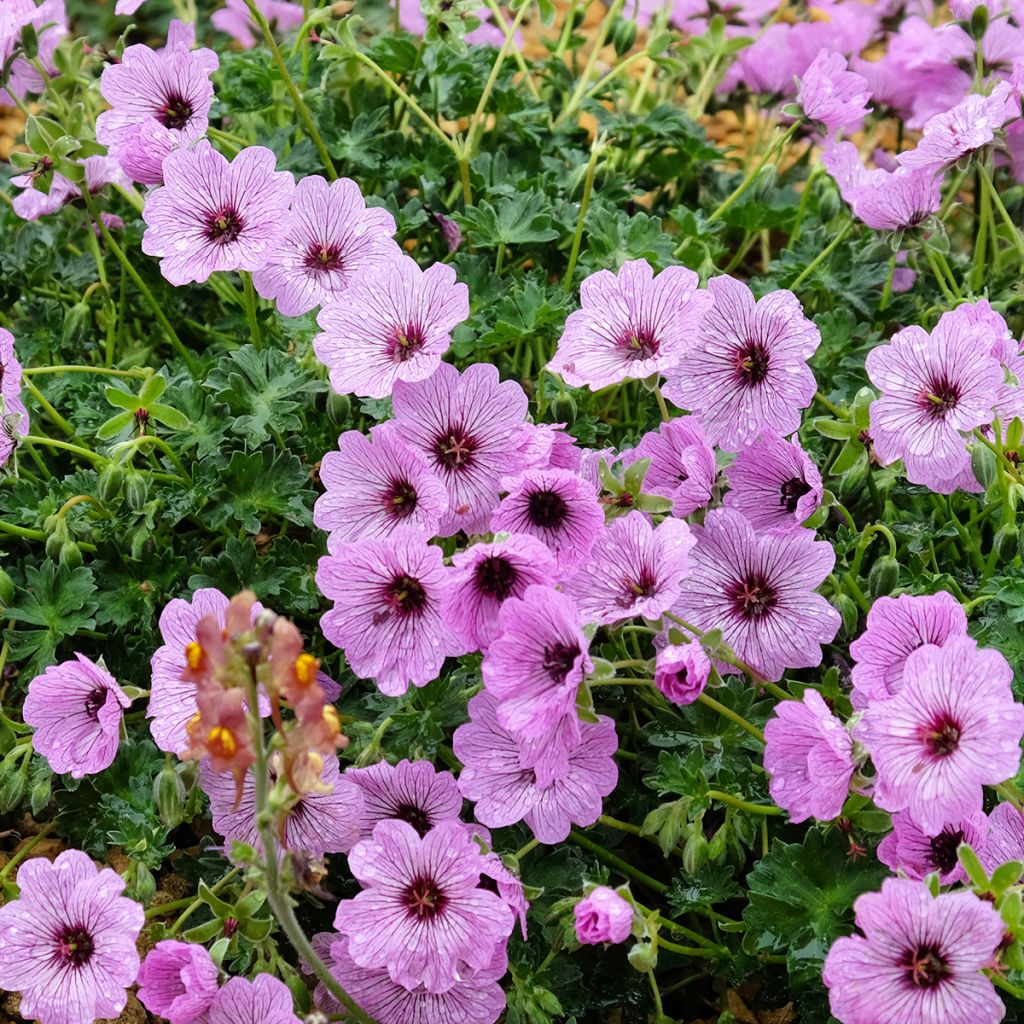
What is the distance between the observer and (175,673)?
5.03 ft

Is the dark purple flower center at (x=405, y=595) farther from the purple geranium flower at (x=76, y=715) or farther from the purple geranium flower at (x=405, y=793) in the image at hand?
the purple geranium flower at (x=76, y=715)

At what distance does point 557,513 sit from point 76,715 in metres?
0.65

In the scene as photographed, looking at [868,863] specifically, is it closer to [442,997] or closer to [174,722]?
[442,997]

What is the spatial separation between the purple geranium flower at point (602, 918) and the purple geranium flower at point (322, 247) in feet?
2.69

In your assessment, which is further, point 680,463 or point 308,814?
point 680,463

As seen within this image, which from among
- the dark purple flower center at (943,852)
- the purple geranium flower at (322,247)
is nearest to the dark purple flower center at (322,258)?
the purple geranium flower at (322,247)

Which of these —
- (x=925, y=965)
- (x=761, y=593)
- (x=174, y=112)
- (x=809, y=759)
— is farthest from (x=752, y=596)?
(x=174, y=112)

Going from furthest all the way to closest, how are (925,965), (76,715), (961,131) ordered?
(961,131), (76,715), (925,965)

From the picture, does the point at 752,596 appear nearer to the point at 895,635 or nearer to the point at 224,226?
the point at 895,635

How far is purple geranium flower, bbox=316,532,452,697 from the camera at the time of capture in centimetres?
143

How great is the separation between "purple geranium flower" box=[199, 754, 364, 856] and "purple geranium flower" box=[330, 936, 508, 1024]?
0.12m

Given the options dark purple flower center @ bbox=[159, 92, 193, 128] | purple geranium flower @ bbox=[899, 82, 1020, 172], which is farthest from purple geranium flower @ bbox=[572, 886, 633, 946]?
dark purple flower center @ bbox=[159, 92, 193, 128]

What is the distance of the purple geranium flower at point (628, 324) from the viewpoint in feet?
5.11

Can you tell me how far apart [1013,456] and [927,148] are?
460 mm
